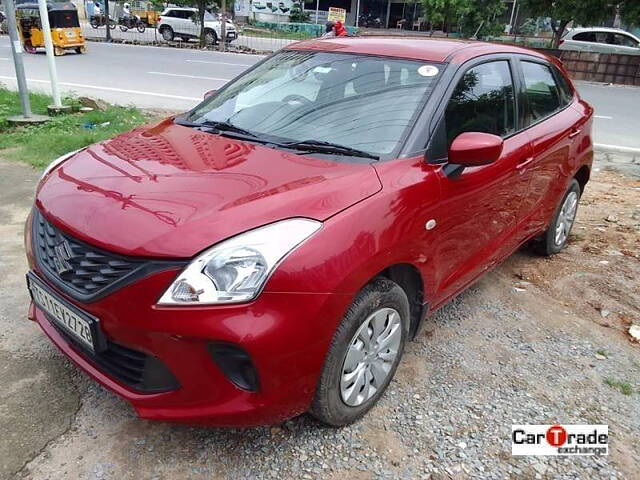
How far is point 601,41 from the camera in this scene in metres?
19.1

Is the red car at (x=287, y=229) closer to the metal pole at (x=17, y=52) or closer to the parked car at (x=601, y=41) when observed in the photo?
the metal pole at (x=17, y=52)

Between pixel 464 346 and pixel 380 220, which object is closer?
pixel 380 220

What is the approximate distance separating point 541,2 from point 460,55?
57.7 feet

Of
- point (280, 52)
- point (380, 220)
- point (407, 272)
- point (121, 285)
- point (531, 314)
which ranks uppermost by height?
point (280, 52)

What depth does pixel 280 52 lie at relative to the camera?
3564 mm

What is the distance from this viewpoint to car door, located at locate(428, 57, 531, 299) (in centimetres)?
265

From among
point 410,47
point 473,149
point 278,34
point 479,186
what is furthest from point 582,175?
point 278,34

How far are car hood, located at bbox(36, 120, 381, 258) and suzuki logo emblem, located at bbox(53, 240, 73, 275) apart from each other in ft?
0.23

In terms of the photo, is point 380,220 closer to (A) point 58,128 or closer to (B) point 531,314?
(B) point 531,314

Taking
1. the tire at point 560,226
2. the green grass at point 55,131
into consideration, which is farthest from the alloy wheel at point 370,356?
the green grass at point 55,131

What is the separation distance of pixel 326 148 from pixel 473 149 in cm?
68

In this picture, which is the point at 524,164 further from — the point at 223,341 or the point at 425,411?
the point at 223,341

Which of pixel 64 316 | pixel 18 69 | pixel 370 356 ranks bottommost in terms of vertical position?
pixel 370 356

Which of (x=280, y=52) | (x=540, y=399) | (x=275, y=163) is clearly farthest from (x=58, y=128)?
(x=540, y=399)
